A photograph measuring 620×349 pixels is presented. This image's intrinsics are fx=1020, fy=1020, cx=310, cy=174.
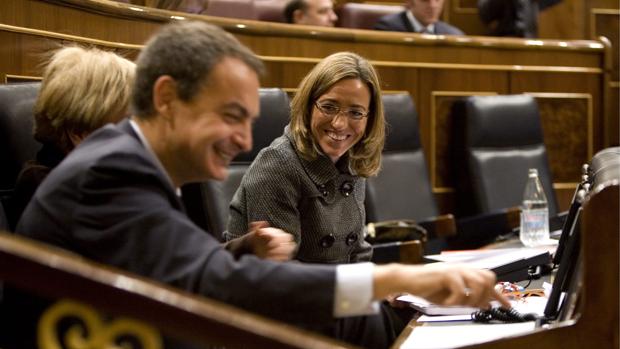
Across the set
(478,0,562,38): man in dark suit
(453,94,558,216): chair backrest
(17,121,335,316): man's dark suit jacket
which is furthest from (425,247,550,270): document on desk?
(478,0,562,38): man in dark suit

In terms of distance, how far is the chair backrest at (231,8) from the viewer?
3111 mm

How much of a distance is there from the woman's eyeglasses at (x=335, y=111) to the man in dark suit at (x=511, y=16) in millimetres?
2181

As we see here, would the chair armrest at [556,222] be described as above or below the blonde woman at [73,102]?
below

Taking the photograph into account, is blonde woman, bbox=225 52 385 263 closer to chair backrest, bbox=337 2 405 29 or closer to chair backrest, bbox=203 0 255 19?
chair backrest, bbox=203 0 255 19

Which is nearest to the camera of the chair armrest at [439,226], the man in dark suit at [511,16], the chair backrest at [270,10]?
the chair armrest at [439,226]

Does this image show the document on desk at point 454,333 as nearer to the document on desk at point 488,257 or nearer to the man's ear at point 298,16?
the document on desk at point 488,257

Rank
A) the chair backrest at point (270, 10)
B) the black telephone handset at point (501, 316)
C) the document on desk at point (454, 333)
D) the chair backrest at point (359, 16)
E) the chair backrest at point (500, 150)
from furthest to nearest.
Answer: the chair backrest at point (359, 16) → the chair backrest at point (270, 10) → the chair backrest at point (500, 150) → the black telephone handset at point (501, 316) → the document on desk at point (454, 333)

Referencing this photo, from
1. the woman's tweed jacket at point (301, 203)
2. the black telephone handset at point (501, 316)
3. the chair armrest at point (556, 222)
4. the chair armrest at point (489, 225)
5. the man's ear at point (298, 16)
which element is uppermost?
the man's ear at point (298, 16)

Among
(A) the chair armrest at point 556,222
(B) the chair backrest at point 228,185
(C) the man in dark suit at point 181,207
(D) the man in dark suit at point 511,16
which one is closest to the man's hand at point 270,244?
(C) the man in dark suit at point 181,207

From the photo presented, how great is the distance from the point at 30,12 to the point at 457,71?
1553mm

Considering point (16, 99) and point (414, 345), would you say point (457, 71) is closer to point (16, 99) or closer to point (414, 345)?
point (16, 99)

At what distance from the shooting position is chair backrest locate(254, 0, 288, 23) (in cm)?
327

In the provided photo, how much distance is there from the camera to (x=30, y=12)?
1.84 meters

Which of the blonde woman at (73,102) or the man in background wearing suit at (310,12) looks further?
the man in background wearing suit at (310,12)
